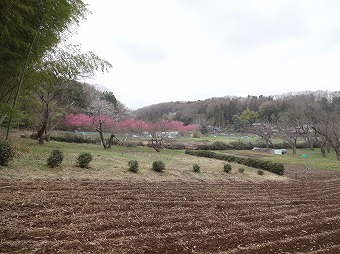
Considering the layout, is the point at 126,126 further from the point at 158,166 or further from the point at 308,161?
the point at 308,161

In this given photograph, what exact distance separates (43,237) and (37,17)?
575 centimetres

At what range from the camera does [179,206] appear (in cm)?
703

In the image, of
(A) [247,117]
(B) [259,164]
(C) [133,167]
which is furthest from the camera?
(A) [247,117]

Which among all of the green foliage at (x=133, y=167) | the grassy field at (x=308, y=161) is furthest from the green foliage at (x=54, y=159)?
the grassy field at (x=308, y=161)

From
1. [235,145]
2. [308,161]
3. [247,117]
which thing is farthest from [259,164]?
[247,117]

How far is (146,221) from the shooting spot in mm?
5426

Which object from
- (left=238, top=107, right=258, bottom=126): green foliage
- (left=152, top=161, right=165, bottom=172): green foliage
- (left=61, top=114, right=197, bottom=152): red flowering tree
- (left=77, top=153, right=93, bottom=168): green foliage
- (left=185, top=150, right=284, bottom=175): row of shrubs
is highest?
(left=238, top=107, right=258, bottom=126): green foliage

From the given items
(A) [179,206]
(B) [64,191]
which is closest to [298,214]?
(A) [179,206]

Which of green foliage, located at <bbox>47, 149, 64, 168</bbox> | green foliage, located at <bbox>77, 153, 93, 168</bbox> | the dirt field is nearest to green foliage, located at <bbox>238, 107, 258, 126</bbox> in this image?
the dirt field

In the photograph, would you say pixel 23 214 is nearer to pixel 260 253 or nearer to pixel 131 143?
pixel 260 253

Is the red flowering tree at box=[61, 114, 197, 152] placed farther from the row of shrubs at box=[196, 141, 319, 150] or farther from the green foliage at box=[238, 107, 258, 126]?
the green foliage at box=[238, 107, 258, 126]

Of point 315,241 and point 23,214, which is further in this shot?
point 315,241

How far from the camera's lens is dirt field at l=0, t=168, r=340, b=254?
163 inches

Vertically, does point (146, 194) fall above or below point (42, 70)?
below
